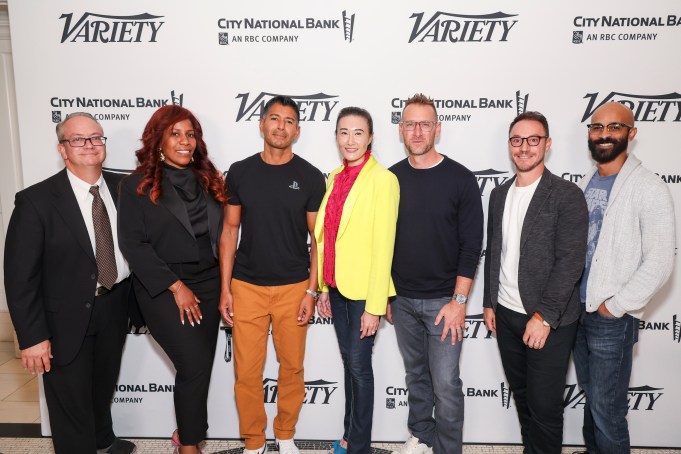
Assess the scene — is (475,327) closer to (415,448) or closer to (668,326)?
(415,448)

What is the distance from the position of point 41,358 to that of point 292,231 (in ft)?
4.27

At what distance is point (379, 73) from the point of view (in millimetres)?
2719

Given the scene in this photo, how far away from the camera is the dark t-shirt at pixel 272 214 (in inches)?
95.7

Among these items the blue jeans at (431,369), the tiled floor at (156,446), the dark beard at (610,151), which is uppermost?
the dark beard at (610,151)

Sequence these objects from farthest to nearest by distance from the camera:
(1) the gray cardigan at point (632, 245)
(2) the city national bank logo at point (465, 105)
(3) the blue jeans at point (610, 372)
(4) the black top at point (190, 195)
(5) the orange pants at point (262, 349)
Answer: (2) the city national bank logo at point (465, 105)
(5) the orange pants at point (262, 349)
(4) the black top at point (190, 195)
(3) the blue jeans at point (610, 372)
(1) the gray cardigan at point (632, 245)

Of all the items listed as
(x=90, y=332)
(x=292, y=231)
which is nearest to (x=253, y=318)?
(x=292, y=231)

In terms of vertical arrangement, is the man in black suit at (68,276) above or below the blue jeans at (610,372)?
above

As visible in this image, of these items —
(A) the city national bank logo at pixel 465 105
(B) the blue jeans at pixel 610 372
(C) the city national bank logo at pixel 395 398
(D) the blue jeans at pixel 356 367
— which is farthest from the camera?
(C) the city national bank logo at pixel 395 398

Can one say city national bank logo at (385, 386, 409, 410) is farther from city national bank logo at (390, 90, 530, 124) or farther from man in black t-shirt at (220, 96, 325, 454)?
city national bank logo at (390, 90, 530, 124)

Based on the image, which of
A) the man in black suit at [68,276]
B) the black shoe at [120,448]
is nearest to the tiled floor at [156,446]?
the black shoe at [120,448]

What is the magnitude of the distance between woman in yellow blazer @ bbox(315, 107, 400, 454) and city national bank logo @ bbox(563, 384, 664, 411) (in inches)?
53.6

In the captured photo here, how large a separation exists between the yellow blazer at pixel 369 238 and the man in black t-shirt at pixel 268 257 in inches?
11.0

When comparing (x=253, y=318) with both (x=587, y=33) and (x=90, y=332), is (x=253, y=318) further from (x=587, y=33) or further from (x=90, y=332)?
(x=587, y=33)

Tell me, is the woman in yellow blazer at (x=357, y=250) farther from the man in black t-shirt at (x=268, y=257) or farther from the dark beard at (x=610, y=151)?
the dark beard at (x=610, y=151)
